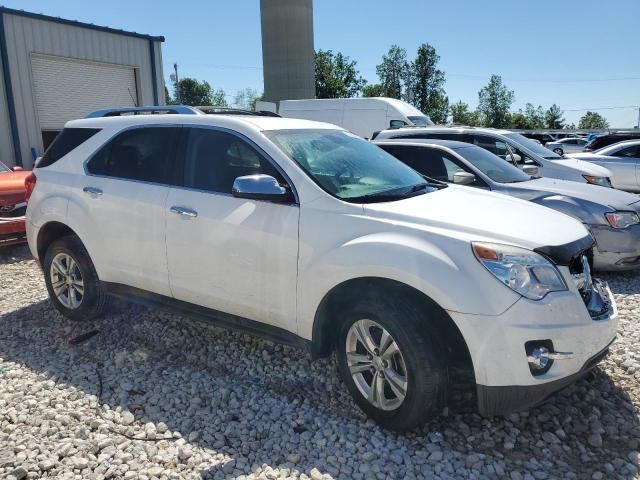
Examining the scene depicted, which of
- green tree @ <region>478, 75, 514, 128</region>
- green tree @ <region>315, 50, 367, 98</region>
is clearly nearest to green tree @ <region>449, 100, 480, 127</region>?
green tree @ <region>478, 75, 514, 128</region>

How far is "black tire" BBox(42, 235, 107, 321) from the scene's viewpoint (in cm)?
462

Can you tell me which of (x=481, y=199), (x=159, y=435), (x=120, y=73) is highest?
(x=120, y=73)

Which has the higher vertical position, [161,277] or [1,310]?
[161,277]

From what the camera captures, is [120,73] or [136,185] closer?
[136,185]

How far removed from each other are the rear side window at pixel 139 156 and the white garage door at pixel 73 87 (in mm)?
10299

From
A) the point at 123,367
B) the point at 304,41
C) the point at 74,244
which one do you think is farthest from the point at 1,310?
the point at 304,41

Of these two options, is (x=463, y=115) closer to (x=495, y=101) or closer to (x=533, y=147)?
(x=495, y=101)

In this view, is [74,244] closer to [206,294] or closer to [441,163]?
[206,294]

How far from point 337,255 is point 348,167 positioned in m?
0.90

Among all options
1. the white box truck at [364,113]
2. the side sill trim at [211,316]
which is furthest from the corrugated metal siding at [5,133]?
the side sill trim at [211,316]

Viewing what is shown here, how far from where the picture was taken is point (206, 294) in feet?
12.6

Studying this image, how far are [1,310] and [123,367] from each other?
2.15 meters

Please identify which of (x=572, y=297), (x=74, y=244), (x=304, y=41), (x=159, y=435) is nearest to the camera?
(x=572, y=297)

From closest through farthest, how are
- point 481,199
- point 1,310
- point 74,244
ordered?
point 481,199 → point 74,244 → point 1,310
